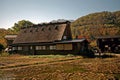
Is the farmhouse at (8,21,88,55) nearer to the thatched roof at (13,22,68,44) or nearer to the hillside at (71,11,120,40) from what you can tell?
the thatched roof at (13,22,68,44)

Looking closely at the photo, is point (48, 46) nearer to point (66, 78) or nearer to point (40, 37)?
point (40, 37)

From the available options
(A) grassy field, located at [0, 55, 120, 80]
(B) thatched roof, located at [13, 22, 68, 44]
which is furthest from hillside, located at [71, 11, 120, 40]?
(A) grassy field, located at [0, 55, 120, 80]

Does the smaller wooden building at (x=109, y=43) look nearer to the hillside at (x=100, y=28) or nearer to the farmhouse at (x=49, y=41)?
the farmhouse at (x=49, y=41)

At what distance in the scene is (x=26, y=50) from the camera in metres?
51.0

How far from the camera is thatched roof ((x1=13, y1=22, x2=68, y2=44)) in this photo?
45.7m

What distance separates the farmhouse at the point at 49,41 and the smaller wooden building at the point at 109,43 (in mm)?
6962

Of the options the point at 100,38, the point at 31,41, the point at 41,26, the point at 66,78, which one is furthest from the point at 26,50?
the point at 66,78

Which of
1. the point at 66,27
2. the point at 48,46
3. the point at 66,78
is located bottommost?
the point at 66,78

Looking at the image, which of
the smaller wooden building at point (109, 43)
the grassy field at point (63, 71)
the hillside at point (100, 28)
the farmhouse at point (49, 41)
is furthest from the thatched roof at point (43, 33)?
the hillside at point (100, 28)

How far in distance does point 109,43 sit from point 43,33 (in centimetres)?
1767

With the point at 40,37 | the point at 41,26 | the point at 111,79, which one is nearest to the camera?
the point at 111,79

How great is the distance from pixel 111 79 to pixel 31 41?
1534 inches

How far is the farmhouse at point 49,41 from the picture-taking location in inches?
1626

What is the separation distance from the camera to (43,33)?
48.9 metres
